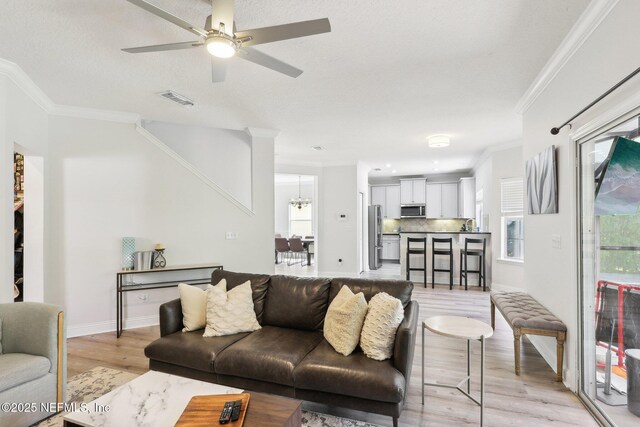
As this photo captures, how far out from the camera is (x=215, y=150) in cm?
520

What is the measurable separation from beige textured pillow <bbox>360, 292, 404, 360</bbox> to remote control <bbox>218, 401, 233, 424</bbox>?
97cm

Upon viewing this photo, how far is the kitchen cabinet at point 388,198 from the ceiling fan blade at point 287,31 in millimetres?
8094

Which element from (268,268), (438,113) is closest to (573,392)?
(438,113)

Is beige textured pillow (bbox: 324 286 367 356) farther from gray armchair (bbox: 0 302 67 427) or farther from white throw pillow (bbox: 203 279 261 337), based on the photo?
gray armchair (bbox: 0 302 67 427)

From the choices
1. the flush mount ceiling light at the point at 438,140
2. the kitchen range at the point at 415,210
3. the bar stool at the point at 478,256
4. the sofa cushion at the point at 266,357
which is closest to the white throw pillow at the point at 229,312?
the sofa cushion at the point at 266,357

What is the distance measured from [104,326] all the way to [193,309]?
2.08 meters

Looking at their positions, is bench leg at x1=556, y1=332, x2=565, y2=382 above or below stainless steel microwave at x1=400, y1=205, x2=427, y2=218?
below

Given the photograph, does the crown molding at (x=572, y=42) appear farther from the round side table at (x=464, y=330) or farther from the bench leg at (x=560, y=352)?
the bench leg at (x=560, y=352)

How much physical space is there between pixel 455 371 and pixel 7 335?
3.55 metres

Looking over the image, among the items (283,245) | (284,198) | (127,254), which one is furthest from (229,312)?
(284,198)

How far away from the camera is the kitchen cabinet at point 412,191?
30.5ft

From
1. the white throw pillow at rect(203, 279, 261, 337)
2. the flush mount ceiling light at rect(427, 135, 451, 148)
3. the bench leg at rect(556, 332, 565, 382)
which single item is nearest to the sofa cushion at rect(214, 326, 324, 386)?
the white throw pillow at rect(203, 279, 261, 337)

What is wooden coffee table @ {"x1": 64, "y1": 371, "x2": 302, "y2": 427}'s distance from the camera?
150 centimetres

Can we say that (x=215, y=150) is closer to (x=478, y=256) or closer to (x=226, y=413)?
(x=226, y=413)
